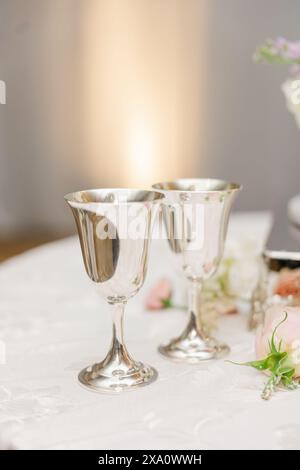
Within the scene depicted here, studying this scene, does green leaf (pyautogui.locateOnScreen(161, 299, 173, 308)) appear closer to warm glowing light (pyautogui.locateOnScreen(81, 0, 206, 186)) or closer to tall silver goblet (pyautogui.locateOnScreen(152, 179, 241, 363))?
tall silver goblet (pyautogui.locateOnScreen(152, 179, 241, 363))

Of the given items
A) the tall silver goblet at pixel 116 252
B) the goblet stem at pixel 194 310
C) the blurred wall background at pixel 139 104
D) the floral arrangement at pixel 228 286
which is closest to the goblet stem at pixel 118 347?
the tall silver goblet at pixel 116 252

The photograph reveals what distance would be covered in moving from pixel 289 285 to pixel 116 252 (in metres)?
0.40

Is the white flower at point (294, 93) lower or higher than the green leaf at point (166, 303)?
higher

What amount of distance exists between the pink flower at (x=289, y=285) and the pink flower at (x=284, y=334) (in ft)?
0.65

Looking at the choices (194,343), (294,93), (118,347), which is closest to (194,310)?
(194,343)

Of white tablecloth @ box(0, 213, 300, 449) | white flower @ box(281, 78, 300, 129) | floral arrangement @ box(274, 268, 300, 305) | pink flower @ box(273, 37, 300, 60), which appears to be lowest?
white tablecloth @ box(0, 213, 300, 449)

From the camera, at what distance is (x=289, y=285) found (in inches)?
42.7

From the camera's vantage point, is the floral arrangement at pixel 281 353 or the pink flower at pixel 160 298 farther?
the pink flower at pixel 160 298

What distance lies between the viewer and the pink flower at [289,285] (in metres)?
1.07

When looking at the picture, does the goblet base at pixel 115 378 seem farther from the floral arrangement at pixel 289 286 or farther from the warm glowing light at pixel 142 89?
the warm glowing light at pixel 142 89

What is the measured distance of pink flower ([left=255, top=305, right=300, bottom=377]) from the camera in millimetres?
818

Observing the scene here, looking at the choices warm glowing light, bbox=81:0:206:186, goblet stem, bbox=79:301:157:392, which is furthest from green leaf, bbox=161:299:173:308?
warm glowing light, bbox=81:0:206:186

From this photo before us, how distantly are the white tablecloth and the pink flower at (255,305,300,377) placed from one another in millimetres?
45

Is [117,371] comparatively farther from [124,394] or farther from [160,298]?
[160,298]
